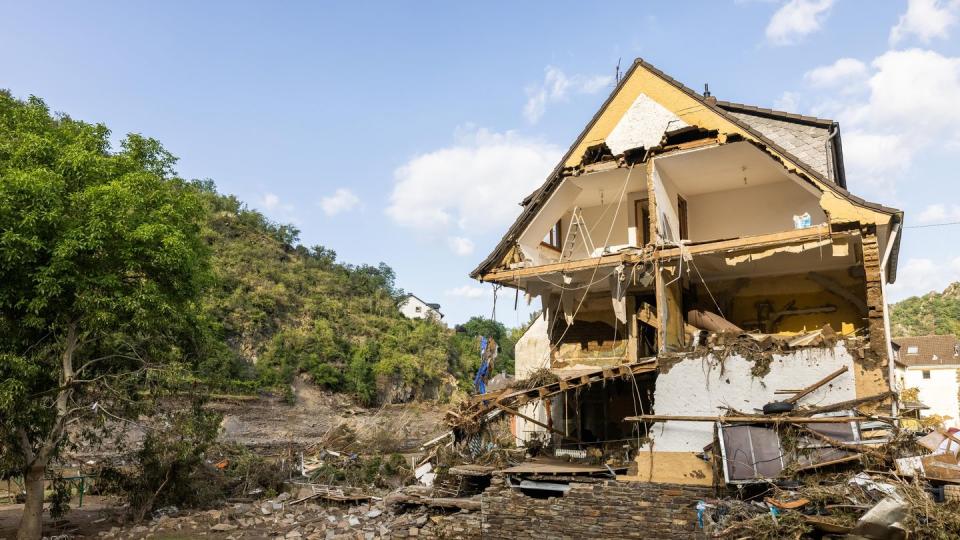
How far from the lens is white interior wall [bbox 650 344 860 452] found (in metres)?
11.7

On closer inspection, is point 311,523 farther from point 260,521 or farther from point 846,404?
point 846,404

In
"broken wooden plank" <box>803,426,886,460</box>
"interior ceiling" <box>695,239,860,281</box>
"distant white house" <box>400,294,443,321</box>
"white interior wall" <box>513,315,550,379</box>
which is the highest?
"distant white house" <box>400,294,443,321</box>

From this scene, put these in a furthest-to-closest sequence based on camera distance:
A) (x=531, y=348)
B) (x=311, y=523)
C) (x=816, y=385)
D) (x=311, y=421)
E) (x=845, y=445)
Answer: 1. (x=311, y=421)
2. (x=531, y=348)
3. (x=311, y=523)
4. (x=816, y=385)
5. (x=845, y=445)

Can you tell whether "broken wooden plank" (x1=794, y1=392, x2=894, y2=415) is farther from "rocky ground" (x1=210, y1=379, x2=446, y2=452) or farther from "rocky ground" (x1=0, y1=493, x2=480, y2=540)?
"rocky ground" (x1=210, y1=379, x2=446, y2=452)

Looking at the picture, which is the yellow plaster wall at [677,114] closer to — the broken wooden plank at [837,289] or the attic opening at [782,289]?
the attic opening at [782,289]

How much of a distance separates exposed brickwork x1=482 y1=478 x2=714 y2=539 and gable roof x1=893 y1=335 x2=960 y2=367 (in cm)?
3945

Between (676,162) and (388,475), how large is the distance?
1568 centimetres

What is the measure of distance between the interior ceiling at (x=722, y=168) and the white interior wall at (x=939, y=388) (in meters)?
35.8

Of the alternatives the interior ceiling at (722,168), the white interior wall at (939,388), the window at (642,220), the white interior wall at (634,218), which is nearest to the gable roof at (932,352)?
the white interior wall at (939,388)

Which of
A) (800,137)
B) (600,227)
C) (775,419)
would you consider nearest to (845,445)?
(775,419)


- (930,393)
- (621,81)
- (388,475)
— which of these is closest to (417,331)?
(388,475)

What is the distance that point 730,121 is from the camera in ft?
46.3

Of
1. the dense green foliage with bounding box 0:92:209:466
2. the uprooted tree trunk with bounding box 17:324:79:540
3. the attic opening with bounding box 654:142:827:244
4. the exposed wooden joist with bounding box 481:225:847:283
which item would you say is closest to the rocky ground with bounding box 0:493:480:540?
the uprooted tree trunk with bounding box 17:324:79:540

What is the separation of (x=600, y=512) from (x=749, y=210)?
29.5ft
